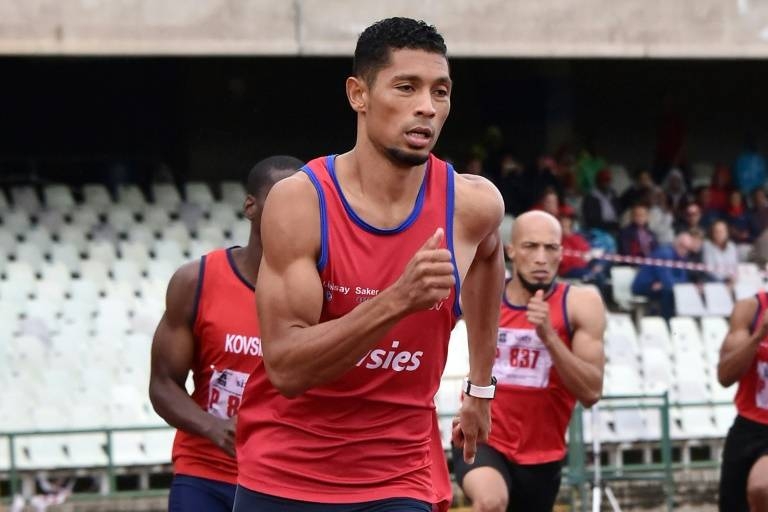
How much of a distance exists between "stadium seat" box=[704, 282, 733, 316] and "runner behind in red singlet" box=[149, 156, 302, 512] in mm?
11081

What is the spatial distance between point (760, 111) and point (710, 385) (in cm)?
1070

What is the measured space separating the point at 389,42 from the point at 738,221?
1526 centimetres

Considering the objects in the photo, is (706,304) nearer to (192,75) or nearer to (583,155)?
(583,155)

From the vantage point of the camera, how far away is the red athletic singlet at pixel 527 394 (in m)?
8.22

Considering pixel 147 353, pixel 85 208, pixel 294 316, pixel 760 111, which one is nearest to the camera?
pixel 294 316

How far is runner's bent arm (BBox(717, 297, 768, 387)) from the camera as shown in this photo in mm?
8250

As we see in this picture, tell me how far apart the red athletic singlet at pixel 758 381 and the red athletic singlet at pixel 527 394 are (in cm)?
103

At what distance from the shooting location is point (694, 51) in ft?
61.2

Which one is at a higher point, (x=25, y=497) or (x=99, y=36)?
(x=99, y=36)

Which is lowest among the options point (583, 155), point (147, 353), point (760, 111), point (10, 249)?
point (147, 353)

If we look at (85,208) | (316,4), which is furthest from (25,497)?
(316,4)

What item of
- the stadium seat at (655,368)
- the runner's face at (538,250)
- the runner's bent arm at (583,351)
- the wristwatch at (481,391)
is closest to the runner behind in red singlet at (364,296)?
the wristwatch at (481,391)

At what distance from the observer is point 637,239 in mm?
17422

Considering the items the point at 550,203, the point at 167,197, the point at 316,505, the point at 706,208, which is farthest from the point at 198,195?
the point at 316,505
